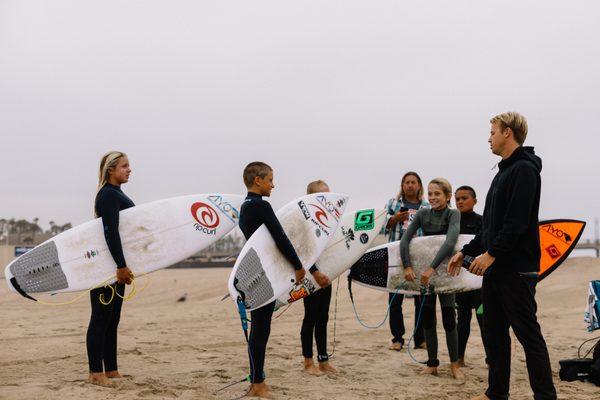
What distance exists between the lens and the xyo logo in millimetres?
5160

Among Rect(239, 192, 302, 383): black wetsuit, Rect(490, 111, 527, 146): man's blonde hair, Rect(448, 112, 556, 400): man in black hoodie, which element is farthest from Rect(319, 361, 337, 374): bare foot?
Rect(490, 111, 527, 146): man's blonde hair

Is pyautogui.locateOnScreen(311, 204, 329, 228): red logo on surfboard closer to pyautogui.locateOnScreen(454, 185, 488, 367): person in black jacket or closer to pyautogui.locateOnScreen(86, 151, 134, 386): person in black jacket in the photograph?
pyautogui.locateOnScreen(454, 185, 488, 367): person in black jacket

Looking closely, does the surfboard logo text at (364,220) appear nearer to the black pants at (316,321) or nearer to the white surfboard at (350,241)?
the white surfboard at (350,241)

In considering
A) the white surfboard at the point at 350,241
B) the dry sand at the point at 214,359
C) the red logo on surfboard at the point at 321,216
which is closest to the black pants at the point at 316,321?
the dry sand at the point at 214,359

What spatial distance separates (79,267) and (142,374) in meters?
1.00

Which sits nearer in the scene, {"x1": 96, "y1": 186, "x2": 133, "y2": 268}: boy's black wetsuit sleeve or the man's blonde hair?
the man's blonde hair

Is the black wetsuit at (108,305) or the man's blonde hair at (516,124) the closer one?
the man's blonde hair at (516,124)

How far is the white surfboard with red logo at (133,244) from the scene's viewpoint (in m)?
4.43

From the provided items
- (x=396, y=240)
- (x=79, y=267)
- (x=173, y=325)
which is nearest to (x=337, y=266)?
(x=396, y=240)

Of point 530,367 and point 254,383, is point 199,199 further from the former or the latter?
point 530,367

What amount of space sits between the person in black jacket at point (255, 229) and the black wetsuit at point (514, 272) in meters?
1.29

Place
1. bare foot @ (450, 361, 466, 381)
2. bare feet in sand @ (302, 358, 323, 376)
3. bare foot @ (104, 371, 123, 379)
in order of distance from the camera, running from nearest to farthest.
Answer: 1. bare foot @ (104, 371, 123, 379)
2. bare foot @ (450, 361, 466, 381)
3. bare feet in sand @ (302, 358, 323, 376)

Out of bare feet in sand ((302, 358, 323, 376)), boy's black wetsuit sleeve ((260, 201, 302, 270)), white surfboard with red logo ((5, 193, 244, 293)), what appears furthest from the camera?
white surfboard with red logo ((5, 193, 244, 293))

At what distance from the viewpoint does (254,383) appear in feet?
11.8
